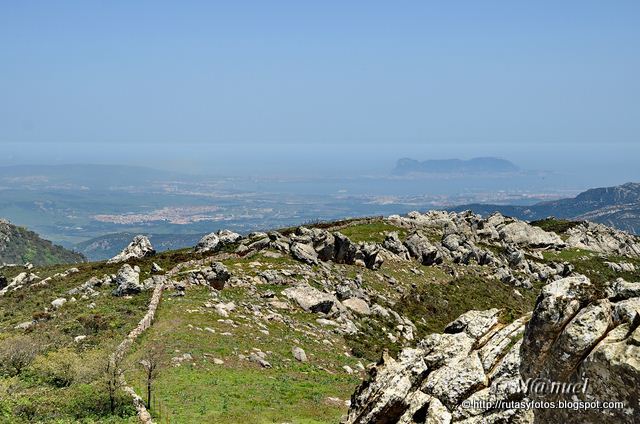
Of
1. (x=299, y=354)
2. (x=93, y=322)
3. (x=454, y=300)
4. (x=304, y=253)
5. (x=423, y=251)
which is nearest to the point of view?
(x=299, y=354)

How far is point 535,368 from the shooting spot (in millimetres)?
15578

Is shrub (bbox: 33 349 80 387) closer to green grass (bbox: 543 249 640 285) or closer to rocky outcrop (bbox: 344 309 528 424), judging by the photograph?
rocky outcrop (bbox: 344 309 528 424)

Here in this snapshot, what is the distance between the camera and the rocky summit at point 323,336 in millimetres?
15344

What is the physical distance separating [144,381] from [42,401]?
240 inches

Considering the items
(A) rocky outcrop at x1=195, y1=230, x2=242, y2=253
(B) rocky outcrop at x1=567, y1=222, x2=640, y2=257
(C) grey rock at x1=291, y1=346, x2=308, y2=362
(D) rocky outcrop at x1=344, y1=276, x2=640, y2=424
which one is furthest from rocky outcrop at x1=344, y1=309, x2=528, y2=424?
(B) rocky outcrop at x1=567, y1=222, x2=640, y2=257

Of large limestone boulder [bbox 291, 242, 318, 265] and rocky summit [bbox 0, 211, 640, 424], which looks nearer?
rocky summit [bbox 0, 211, 640, 424]

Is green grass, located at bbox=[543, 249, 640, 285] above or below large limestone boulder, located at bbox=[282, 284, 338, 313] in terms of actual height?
below

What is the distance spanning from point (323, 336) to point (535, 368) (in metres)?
31.8

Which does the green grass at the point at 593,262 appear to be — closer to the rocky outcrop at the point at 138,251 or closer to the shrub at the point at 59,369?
the rocky outcrop at the point at 138,251

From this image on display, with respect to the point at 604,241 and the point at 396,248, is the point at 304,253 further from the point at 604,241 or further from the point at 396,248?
the point at 604,241

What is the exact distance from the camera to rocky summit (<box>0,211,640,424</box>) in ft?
50.3

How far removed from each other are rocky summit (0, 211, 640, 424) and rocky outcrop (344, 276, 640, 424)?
0.05 m

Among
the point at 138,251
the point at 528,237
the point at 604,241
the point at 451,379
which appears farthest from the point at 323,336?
the point at 604,241

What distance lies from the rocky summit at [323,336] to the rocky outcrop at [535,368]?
0.05 m
